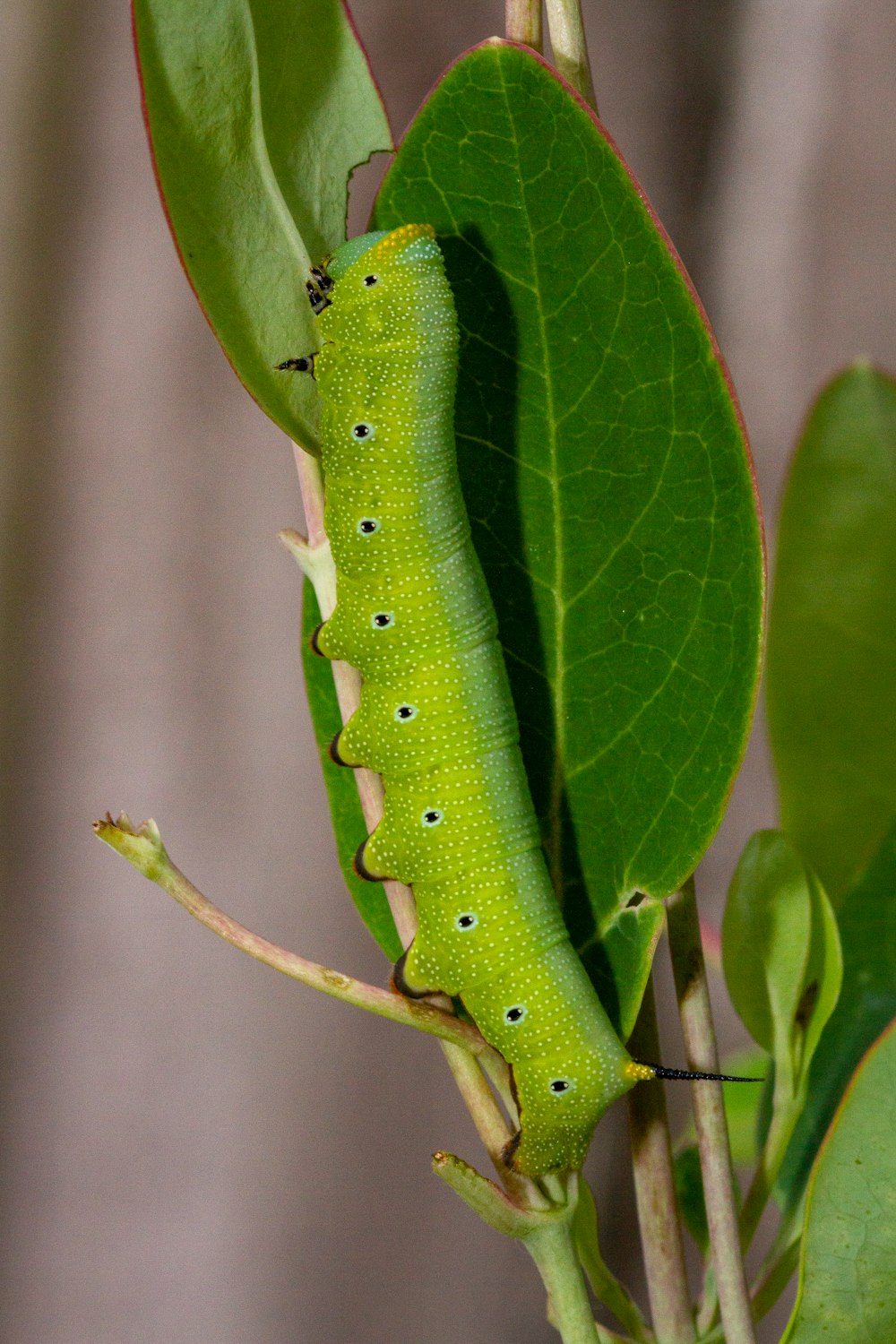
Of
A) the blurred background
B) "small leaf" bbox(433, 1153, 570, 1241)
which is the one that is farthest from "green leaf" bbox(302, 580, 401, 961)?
the blurred background

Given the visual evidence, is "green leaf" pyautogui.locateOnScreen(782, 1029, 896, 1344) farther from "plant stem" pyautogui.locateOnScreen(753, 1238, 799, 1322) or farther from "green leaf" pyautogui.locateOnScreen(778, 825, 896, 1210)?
"green leaf" pyautogui.locateOnScreen(778, 825, 896, 1210)

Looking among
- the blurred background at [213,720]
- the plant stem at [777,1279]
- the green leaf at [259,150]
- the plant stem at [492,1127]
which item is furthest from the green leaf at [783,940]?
the blurred background at [213,720]

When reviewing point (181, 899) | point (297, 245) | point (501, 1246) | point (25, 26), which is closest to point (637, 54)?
point (25, 26)

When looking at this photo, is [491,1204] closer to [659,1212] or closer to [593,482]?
[659,1212]

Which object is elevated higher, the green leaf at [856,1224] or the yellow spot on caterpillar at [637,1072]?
the yellow spot on caterpillar at [637,1072]

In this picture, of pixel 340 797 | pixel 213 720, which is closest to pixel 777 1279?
Answer: pixel 340 797

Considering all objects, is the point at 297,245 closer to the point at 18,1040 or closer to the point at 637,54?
the point at 637,54

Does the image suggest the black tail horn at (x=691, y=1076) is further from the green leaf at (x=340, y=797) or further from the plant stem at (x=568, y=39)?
the plant stem at (x=568, y=39)

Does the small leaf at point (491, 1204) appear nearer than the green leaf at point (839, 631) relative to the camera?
Yes

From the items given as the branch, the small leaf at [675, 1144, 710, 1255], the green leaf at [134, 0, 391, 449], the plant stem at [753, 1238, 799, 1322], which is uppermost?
the green leaf at [134, 0, 391, 449]
